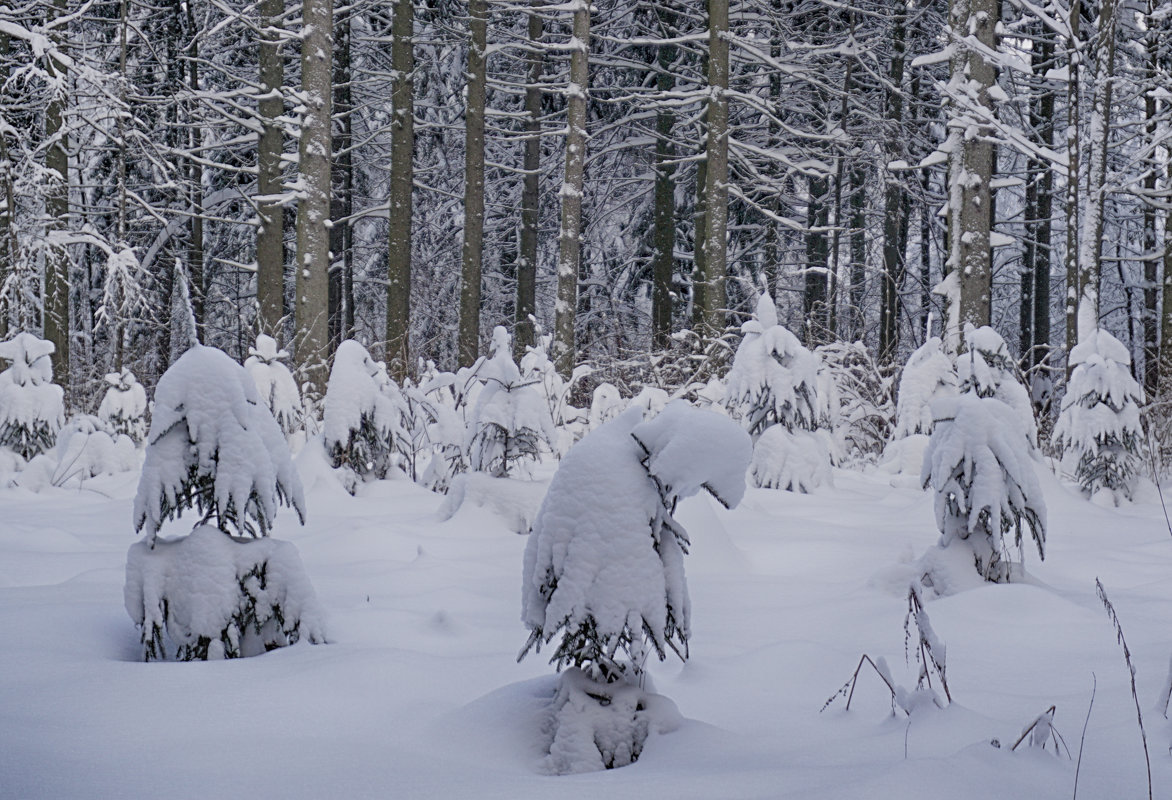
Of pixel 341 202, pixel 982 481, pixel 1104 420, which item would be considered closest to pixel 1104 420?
pixel 1104 420

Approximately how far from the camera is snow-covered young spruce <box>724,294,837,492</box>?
6.95m

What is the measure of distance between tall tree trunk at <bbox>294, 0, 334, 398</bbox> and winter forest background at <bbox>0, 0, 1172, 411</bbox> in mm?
33

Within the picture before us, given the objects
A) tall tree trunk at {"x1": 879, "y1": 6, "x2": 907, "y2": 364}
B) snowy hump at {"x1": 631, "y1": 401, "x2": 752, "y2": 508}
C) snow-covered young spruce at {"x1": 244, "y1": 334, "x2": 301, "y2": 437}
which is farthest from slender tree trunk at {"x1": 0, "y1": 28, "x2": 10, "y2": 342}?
tall tree trunk at {"x1": 879, "y1": 6, "x2": 907, "y2": 364}

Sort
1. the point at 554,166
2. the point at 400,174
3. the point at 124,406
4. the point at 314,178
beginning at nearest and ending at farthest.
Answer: the point at 124,406
the point at 314,178
the point at 400,174
the point at 554,166

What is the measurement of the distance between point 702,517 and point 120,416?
20.0 feet

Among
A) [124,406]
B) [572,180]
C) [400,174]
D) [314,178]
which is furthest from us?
[400,174]

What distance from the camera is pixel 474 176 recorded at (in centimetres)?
1362

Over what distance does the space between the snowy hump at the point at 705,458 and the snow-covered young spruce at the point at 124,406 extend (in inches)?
297

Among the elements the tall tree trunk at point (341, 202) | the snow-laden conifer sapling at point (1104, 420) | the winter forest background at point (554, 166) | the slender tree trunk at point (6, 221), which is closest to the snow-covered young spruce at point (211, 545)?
the snow-laden conifer sapling at point (1104, 420)

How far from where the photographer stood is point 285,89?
1064 centimetres

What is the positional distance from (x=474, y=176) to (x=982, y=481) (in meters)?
10.9

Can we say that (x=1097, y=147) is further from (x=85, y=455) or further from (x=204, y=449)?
(x=85, y=455)

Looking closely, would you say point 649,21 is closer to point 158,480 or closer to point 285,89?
point 285,89

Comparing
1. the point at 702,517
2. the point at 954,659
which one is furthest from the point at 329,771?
the point at 702,517
